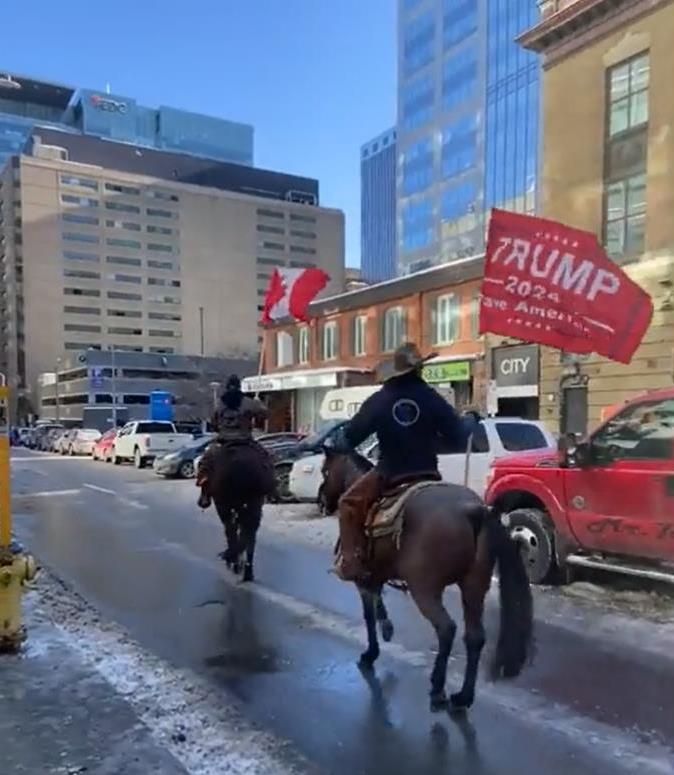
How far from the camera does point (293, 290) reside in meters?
29.1

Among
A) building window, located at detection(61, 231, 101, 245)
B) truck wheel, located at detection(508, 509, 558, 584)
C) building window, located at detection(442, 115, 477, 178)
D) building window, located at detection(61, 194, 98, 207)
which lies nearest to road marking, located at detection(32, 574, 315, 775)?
truck wheel, located at detection(508, 509, 558, 584)

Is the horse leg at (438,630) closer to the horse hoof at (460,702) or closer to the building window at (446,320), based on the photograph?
the horse hoof at (460,702)

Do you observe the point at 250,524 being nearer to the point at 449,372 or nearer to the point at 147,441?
the point at 147,441

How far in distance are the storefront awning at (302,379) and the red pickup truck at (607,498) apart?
28.0m

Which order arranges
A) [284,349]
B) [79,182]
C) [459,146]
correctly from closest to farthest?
[284,349]
[459,146]
[79,182]

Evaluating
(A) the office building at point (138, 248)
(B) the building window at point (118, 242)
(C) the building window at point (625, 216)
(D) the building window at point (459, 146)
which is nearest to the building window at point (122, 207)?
(A) the office building at point (138, 248)

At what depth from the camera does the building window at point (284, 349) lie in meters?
45.6

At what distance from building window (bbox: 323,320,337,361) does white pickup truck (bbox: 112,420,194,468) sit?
37.3ft

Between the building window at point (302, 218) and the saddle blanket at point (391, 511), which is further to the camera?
the building window at point (302, 218)

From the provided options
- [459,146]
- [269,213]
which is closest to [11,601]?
[459,146]

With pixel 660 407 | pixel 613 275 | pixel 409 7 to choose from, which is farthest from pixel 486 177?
pixel 660 407

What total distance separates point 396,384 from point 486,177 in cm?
8022

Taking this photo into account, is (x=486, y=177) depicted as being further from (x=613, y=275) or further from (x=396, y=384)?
(x=396, y=384)

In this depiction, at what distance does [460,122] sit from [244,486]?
80.5 meters
